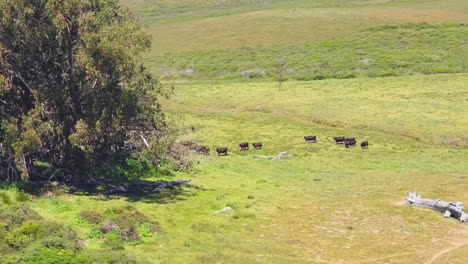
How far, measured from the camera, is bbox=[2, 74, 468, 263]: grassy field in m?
31.8

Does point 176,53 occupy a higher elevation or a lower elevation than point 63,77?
lower

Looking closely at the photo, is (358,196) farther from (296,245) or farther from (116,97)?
(116,97)

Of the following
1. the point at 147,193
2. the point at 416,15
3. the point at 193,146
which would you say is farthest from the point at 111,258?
the point at 416,15

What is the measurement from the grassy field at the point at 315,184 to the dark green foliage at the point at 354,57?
15.6 meters

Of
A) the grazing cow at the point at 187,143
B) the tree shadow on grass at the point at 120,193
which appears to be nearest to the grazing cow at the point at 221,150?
the grazing cow at the point at 187,143

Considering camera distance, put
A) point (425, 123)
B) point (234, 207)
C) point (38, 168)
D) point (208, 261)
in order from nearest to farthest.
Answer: point (208, 261) < point (234, 207) < point (38, 168) < point (425, 123)

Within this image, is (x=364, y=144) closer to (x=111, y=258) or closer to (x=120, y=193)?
(x=120, y=193)

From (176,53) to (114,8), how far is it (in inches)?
3209

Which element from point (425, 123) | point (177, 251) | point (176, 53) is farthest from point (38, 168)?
point (176, 53)

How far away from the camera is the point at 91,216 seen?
32.8 m

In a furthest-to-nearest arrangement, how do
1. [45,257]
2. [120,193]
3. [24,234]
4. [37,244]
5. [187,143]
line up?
[187,143]
[120,193]
[24,234]
[37,244]
[45,257]

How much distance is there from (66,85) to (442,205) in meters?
24.0

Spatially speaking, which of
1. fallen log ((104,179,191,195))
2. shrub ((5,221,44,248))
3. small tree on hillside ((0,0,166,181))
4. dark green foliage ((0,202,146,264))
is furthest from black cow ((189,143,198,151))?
shrub ((5,221,44,248))

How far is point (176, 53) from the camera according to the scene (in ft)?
408
